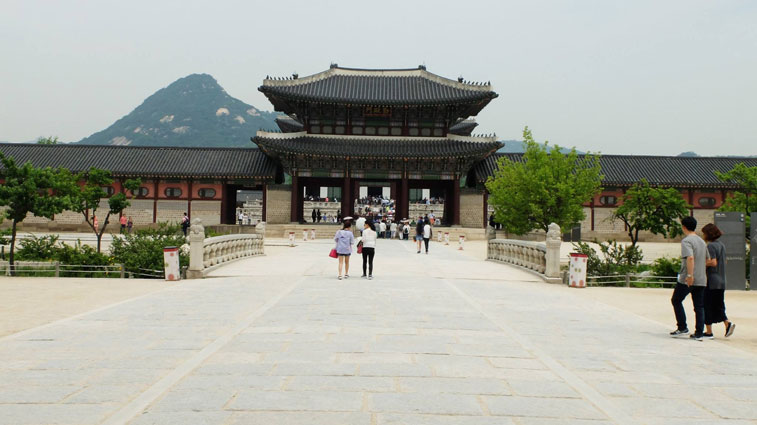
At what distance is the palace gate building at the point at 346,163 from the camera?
124 ft

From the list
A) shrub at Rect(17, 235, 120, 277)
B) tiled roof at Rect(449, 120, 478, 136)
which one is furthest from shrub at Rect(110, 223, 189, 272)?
tiled roof at Rect(449, 120, 478, 136)

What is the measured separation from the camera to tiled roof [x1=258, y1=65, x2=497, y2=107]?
38000 millimetres

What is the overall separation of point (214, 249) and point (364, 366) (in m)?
12.7

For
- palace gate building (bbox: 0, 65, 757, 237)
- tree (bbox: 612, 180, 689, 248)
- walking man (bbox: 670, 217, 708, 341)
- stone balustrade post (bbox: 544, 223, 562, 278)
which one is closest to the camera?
walking man (bbox: 670, 217, 708, 341)

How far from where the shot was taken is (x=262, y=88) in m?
38.3

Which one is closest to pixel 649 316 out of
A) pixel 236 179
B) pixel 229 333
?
pixel 229 333

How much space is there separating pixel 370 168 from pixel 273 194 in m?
6.71

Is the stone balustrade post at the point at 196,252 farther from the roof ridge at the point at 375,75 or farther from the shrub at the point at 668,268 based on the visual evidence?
the roof ridge at the point at 375,75

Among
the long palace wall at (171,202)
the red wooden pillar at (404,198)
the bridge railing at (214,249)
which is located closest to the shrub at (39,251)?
Answer: the bridge railing at (214,249)

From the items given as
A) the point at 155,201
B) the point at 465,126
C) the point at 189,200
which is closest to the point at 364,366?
the point at 189,200

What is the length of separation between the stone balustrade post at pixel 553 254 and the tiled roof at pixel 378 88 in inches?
873

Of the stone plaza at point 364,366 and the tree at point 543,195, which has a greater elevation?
the tree at point 543,195

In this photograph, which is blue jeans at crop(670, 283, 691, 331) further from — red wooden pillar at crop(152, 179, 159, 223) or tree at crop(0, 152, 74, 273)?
red wooden pillar at crop(152, 179, 159, 223)

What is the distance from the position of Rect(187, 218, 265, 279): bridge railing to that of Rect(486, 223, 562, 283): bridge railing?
30.8 ft
